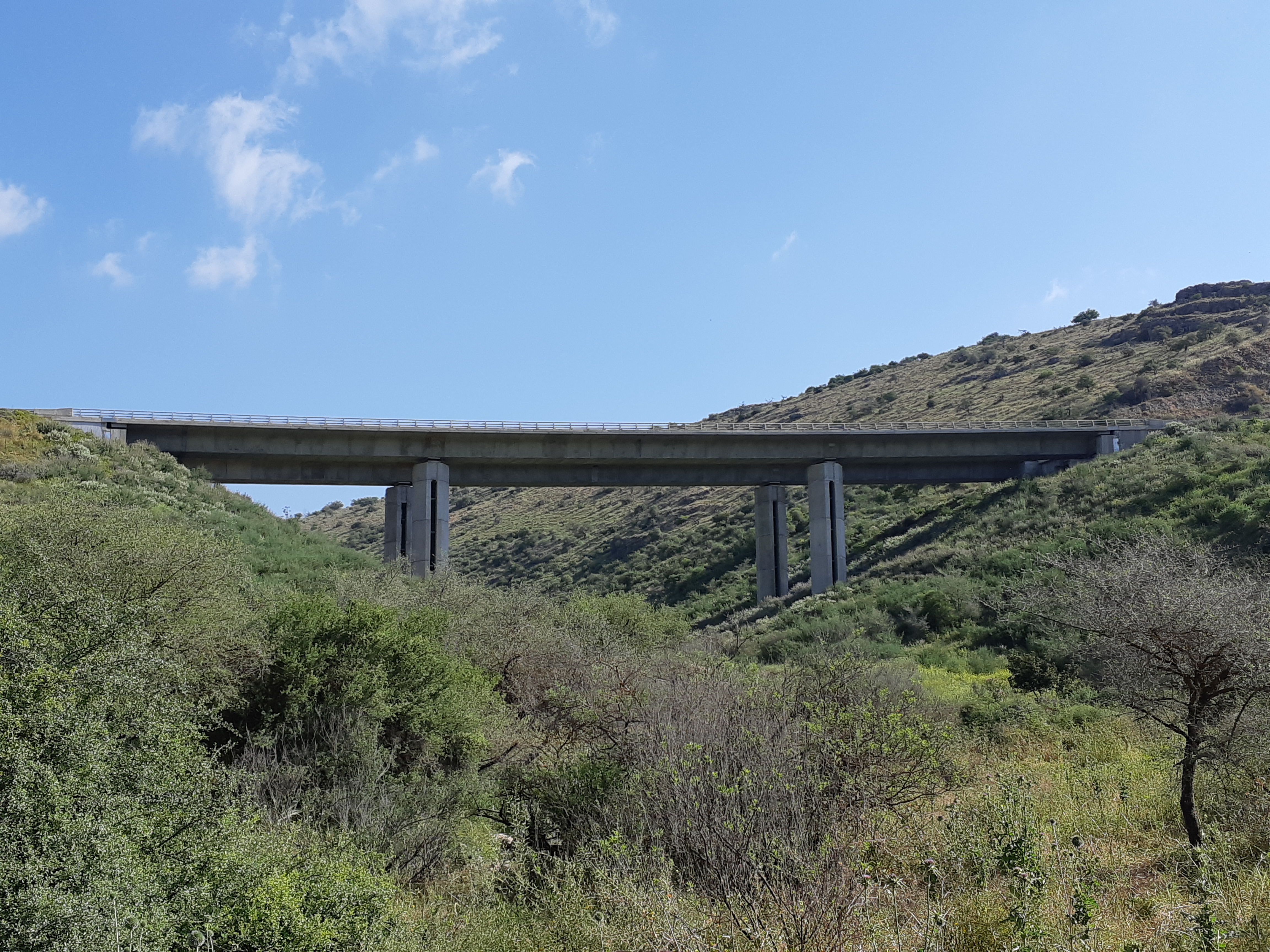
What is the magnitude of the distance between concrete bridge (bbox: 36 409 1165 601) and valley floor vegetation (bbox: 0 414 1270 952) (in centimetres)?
2421

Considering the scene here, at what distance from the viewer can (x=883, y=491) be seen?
2349 inches

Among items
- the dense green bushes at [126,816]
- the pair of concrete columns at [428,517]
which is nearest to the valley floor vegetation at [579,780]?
the dense green bushes at [126,816]

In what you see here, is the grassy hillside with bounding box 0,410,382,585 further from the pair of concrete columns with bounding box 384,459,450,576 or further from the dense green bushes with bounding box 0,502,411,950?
the dense green bushes with bounding box 0,502,411,950

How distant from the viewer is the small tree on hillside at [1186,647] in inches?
331

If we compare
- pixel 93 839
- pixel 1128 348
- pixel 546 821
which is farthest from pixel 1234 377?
pixel 93 839

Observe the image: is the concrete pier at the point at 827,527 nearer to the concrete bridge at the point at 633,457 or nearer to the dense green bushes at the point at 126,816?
the concrete bridge at the point at 633,457

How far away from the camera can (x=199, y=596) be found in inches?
522

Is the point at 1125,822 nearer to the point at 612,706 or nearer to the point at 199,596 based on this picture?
the point at 612,706

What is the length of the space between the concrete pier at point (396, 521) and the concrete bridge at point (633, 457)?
0.30 feet

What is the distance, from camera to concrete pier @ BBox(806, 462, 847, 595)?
43.7m

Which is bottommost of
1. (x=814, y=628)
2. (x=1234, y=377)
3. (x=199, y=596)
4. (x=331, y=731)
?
(x=814, y=628)

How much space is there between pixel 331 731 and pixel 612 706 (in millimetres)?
3820

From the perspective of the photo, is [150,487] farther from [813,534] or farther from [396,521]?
[813,534]

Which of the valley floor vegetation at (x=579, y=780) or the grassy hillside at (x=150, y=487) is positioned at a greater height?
the grassy hillside at (x=150, y=487)
